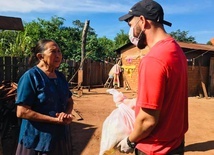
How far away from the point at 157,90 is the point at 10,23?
3.88 metres

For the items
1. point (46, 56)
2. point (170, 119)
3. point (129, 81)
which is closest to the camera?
point (170, 119)

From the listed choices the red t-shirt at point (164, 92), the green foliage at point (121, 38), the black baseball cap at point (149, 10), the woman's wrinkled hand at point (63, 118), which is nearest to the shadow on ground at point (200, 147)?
the woman's wrinkled hand at point (63, 118)

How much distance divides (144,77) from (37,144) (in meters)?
1.20

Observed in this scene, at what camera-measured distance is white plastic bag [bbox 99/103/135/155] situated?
2068 mm

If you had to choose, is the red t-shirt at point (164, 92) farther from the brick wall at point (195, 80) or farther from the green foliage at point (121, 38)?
the green foliage at point (121, 38)

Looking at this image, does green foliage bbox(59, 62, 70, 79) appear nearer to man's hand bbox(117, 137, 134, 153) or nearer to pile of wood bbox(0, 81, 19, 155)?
pile of wood bbox(0, 81, 19, 155)

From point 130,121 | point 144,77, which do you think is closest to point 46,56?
point 130,121

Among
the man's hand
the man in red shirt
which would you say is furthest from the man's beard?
the man's hand

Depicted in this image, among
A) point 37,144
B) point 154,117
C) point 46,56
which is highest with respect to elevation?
point 46,56

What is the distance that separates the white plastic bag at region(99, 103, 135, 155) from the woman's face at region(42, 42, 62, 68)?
2.62ft

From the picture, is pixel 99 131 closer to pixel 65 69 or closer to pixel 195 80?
pixel 65 69

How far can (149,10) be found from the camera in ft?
6.14

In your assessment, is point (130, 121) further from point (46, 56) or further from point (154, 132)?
point (46, 56)

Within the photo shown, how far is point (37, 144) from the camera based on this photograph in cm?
237
